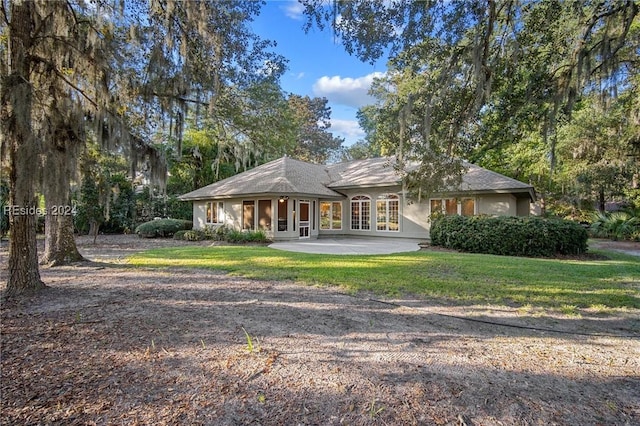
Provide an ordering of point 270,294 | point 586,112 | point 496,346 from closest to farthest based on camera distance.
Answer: point 496,346 < point 270,294 < point 586,112

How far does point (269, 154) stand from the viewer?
6715mm

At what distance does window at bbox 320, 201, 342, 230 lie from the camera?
60.6 feet

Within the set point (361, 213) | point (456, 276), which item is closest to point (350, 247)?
point (361, 213)

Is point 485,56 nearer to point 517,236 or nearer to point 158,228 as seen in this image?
point 517,236

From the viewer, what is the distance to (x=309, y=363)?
120 inches

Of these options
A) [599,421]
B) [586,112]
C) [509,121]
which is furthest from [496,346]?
[586,112]

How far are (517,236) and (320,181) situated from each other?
10.4 metres

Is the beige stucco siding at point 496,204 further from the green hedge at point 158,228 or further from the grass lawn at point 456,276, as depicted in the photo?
Answer: the green hedge at point 158,228

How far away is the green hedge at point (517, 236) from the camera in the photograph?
1057 centimetres

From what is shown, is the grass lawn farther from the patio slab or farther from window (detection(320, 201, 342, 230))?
window (detection(320, 201, 342, 230))

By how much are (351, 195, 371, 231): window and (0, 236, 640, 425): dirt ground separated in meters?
12.7

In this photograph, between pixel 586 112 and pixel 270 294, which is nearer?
pixel 270 294

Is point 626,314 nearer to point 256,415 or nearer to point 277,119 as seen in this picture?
point 256,415

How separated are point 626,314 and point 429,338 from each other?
122 inches
